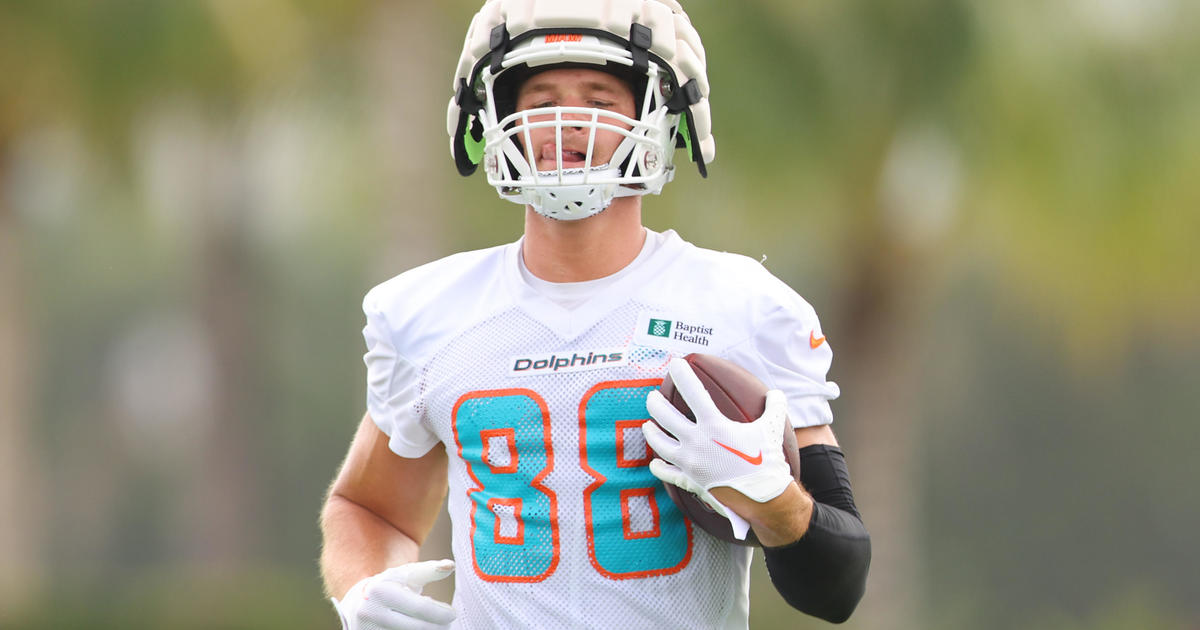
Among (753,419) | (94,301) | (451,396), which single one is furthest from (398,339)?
(94,301)

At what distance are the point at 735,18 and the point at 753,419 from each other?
6.08 m

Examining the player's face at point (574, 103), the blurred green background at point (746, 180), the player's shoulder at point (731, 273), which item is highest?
the player's face at point (574, 103)

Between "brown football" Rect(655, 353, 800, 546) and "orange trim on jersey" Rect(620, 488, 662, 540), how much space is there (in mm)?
64

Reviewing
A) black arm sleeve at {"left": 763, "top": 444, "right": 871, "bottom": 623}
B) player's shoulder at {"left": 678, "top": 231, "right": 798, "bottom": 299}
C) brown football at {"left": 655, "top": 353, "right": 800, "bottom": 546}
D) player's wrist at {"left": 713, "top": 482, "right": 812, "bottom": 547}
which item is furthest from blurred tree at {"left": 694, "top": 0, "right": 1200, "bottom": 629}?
player's wrist at {"left": 713, "top": 482, "right": 812, "bottom": 547}

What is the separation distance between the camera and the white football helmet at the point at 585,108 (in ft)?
9.52

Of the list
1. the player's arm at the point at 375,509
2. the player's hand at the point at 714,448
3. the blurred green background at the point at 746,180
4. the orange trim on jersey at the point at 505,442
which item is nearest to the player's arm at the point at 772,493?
the player's hand at the point at 714,448

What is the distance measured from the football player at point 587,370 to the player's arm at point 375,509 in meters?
0.03

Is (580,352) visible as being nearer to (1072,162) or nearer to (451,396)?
(451,396)

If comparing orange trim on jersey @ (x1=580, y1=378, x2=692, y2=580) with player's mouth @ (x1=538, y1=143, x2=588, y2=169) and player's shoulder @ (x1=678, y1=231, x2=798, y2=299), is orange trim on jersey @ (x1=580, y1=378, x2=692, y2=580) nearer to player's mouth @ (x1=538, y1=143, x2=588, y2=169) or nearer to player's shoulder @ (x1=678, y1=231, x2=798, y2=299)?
player's shoulder @ (x1=678, y1=231, x2=798, y2=299)

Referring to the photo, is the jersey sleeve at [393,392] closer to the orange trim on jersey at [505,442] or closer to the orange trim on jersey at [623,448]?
the orange trim on jersey at [505,442]

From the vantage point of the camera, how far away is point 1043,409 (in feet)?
65.7

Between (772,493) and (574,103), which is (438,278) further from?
(772,493)

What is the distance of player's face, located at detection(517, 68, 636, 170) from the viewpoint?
2934 mm

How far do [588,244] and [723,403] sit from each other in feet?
1.74
